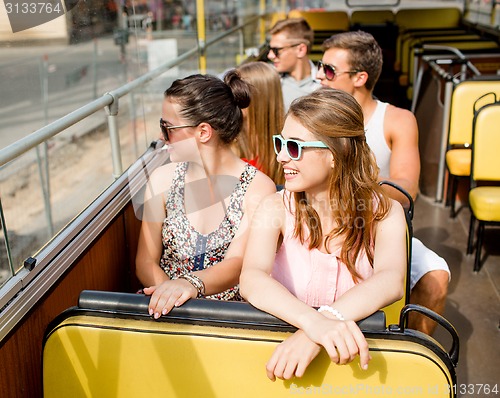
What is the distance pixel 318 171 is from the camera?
1.47m

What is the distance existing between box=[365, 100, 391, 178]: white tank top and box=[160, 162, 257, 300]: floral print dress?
2.57 feet

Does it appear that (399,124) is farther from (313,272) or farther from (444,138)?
(444,138)

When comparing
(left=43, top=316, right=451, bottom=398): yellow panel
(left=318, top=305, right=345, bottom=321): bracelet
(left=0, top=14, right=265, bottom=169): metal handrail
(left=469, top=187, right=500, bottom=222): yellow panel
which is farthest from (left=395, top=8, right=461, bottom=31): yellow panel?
(left=43, top=316, right=451, bottom=398): yellow panel

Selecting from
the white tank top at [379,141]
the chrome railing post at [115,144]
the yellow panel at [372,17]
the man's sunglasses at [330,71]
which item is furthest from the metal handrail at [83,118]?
the yellow panel at [372,17]

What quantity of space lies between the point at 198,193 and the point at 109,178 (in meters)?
0.62

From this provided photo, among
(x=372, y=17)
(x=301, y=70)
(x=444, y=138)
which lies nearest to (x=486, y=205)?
(x=444, y=138)

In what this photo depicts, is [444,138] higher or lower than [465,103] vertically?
lower

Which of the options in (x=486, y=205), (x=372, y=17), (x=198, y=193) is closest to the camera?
(x=198, y=193)

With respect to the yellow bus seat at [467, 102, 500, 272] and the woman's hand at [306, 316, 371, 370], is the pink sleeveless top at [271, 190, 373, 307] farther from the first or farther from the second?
the yellow bus seat at [467, 102, 500, 272]

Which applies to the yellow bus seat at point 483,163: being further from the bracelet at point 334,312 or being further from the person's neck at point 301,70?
the bracelet at point 334,312

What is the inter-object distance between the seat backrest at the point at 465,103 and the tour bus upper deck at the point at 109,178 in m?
0.32

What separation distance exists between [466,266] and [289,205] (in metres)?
1.99

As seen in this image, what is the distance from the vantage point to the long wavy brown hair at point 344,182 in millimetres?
1436

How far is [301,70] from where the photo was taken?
363 cm
